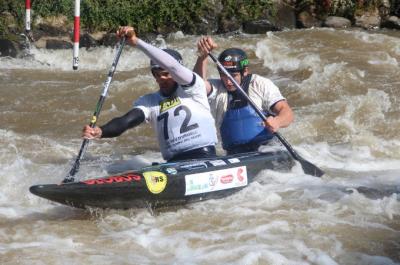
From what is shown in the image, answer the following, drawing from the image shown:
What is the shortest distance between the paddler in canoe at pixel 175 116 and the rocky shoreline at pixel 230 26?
8.99 m

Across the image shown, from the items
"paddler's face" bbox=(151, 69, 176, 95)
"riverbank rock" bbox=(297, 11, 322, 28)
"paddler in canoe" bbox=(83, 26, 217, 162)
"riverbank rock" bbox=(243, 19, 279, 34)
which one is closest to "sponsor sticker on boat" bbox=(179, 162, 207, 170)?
"paddler in canoe" bbox=(83, 26, 217, 162)

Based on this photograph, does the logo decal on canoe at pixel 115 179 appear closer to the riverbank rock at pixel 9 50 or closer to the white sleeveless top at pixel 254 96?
the white sleeveless top at pixel 254 96

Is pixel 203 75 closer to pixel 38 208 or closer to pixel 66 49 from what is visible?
pixel 38 208

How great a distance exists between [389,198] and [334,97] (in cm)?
432

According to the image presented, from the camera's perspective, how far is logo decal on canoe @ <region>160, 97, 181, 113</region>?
17.4 feet

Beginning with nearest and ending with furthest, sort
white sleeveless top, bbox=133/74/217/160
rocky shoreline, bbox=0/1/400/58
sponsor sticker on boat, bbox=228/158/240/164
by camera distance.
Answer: white sleeveless top, bbox=133/74/217/160 → sponsor sticker on boat, bbox=228/158/240/164 → rocky shoreline, bbox=0/1/400/58

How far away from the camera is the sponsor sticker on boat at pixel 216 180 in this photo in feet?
17.0

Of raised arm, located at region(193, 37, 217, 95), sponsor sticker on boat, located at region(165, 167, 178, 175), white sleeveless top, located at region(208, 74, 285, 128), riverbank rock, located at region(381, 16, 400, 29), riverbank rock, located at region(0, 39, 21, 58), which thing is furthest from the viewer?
riverbank rock, located at region(381, 16, 400, 29)

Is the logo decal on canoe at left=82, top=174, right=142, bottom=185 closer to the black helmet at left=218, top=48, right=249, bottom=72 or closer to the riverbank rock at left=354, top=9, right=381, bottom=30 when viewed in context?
the black helmet at left=218, top=48, right=249, bottom=72

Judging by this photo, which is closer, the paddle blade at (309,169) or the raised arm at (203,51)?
the raised arm at (203,51)

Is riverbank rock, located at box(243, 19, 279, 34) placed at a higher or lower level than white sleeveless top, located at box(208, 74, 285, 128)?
lower

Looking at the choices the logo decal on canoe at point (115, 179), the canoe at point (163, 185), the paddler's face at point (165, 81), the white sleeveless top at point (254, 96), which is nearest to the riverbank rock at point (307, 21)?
the white sleeveless top at point (254, 96)

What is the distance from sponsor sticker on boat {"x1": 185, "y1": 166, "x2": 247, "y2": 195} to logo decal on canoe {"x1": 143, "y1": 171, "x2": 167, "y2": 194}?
0.20 metres

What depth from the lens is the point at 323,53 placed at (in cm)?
1244
